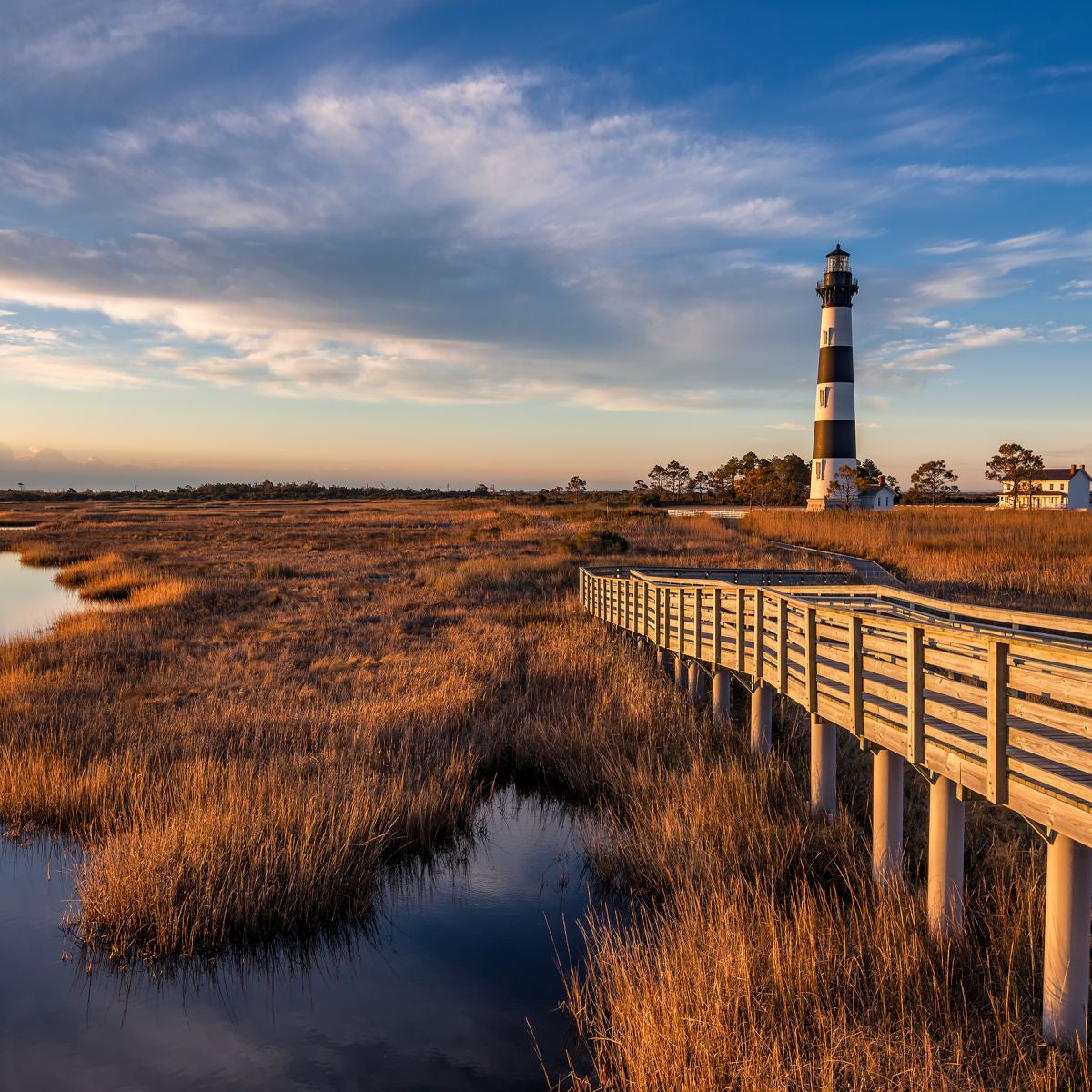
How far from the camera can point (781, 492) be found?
96.0m

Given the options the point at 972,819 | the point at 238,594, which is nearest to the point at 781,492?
the point at 238,594

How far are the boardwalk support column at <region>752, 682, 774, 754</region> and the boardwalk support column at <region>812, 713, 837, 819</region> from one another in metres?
1.67

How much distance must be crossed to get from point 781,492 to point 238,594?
80.0m

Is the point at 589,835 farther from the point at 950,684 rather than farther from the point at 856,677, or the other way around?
the point at 950,684

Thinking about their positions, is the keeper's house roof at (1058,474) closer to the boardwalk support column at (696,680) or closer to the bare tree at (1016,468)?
the bare tree at (1016,468)

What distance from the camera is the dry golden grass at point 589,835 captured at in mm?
4918

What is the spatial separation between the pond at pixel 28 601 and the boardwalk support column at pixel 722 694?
1738 centimetres

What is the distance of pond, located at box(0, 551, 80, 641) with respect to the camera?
73.8 feet

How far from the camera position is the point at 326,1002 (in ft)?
20.7

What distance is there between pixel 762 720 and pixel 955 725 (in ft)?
15.0

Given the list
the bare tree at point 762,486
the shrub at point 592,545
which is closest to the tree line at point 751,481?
the bare tree at point 762,486

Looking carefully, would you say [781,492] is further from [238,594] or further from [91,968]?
[91,968]

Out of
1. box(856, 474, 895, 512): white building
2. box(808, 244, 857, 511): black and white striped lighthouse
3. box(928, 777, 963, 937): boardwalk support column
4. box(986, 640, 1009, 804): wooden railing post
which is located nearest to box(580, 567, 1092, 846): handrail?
box(986, 640, 1009, 804): wooden railing post

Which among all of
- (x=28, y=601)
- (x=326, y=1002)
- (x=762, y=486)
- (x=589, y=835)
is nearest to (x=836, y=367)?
(x=762, y=486)
